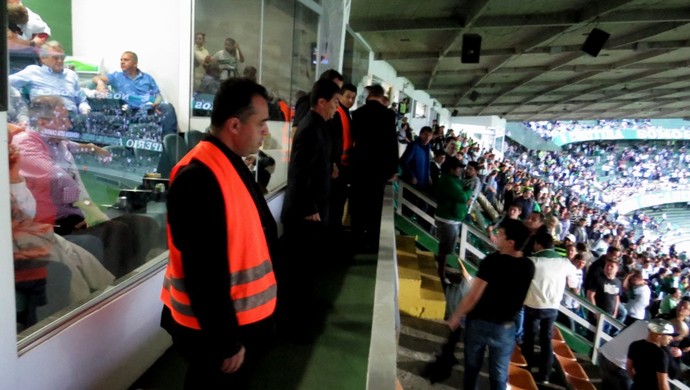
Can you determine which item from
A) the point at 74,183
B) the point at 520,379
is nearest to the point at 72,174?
the point at 74,183

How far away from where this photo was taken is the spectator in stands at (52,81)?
2.12 meters

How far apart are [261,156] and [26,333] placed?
2634 millimetres

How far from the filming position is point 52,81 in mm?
2467

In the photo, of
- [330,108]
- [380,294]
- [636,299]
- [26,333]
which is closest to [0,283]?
[26,333]

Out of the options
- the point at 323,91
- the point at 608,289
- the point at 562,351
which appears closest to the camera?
the point at 323,91

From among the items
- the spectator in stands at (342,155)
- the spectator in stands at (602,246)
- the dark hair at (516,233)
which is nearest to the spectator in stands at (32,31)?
the spectator in stands at (342,155)

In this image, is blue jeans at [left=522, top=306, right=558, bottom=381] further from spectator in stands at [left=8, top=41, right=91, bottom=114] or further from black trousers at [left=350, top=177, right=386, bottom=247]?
spectator in stands at [left=8, top=41, right=91, bottom=114]

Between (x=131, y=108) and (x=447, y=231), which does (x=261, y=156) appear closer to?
(x=131, y=108)

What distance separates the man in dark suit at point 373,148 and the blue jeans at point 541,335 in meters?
2.08

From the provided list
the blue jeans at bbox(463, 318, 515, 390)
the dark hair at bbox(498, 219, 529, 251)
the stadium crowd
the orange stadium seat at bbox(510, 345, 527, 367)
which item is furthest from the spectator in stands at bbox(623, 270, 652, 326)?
the dark hair at bbox(498, 219, 529, 251)

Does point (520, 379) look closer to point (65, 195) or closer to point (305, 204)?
point (305, 204)

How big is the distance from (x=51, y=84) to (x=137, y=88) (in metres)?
1.39

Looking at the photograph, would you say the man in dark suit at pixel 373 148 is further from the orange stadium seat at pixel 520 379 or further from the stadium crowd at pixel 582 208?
the orange stadium seat at pixel 520 379

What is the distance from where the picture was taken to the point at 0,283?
4.81 ft
